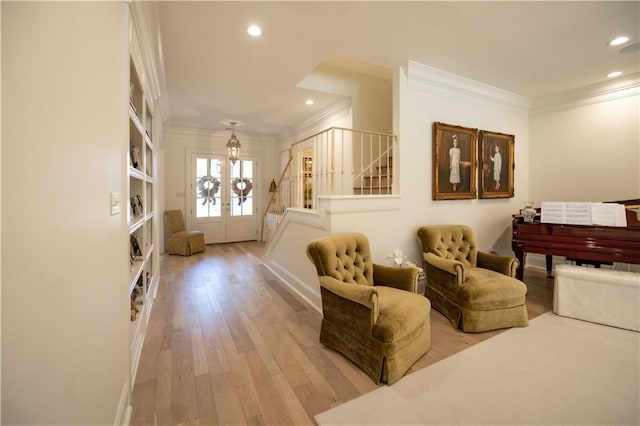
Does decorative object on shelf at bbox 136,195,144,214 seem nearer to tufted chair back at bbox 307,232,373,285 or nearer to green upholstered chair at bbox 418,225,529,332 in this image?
tufted chair back at bbox 307,232,373,285

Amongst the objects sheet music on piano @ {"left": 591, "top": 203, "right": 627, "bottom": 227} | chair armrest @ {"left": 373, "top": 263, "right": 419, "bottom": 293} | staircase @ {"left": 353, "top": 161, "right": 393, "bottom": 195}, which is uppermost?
staircase @ {"left": 353, "top": 161, "right": 393, "bottom": 195}

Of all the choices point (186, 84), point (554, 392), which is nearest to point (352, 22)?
Answer: point (186, 84)

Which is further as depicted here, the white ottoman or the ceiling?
the white ottoman

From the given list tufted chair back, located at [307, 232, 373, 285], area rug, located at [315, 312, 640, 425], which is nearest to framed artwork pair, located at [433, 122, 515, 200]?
tufted chair back, located at [307, 232, 373, 285]

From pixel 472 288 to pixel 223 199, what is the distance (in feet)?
20.4

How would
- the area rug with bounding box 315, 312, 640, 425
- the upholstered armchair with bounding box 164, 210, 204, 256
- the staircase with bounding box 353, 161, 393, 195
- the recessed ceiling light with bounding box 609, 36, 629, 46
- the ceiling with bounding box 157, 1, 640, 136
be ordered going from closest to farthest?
the area rug with bounding box 315, 312, 640, 425, the ceiling with bounding box 157, 1, 640, 136, the recessed ceiling light with bounding box 609, 36, 629, 46, the staircase with bounding box 353, 161, 393, 195, the upholstered armchair with bounding box 164, 210, 204, 256

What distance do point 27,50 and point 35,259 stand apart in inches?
23.8

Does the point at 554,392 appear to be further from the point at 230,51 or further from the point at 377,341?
the point at 230,51

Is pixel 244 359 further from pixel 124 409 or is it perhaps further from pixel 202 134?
pixel 202 134

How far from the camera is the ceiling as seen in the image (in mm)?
2350

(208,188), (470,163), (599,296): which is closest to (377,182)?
(470,163)

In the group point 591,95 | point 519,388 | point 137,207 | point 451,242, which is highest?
point 591,95

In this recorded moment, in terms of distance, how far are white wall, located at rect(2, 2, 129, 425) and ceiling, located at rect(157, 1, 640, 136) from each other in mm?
1487

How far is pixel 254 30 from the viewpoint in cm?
262
